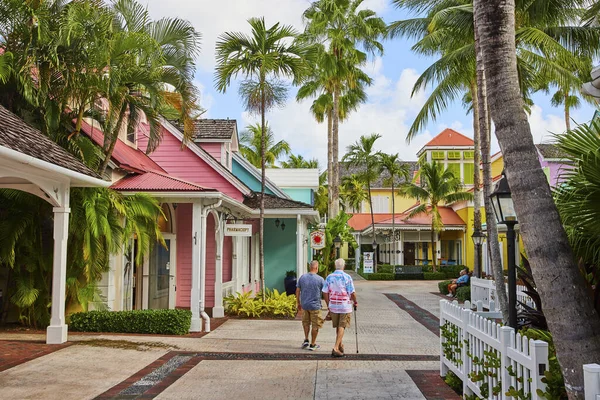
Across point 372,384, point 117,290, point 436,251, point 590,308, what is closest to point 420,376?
point 372,384

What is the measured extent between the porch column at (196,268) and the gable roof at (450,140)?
114 ft

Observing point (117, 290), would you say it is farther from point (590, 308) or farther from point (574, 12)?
point (574, 12)

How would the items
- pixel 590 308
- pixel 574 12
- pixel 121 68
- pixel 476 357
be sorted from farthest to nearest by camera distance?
1. pixel 574 12
2. pixel 121 68
3. pixel 476 357
4. pixel 590 308

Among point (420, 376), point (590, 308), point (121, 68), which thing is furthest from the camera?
point (121, 68)

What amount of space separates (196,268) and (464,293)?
432 inches

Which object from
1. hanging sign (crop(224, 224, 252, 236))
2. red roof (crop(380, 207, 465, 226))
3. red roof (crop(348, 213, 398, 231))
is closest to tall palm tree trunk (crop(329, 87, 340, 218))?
hanging sign (crop(224, 224, 252, 236))

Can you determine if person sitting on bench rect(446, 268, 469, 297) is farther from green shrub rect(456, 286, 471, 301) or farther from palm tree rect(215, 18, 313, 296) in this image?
palm tree rect(215, 18, 313, 296)

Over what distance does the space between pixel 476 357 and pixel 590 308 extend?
242cm

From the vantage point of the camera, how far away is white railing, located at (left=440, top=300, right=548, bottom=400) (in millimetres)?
4379

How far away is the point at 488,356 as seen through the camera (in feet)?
18.1

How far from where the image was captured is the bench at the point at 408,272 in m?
37.3

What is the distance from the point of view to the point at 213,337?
11570 mm

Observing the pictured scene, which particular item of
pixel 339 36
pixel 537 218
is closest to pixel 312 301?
pixel 537 218

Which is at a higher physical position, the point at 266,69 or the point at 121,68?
the point at 266,69
